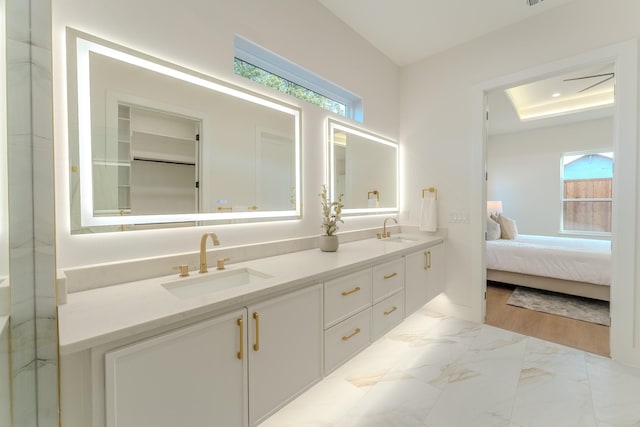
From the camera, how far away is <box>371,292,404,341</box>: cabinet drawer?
174 centimetres

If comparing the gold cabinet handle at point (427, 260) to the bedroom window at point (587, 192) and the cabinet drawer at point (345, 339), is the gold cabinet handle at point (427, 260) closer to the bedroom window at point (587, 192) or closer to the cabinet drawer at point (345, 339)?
the cabinet drawer at point (345, 339)

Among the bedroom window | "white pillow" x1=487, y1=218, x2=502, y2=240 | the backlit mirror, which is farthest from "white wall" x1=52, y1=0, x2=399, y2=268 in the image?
the bedroom window

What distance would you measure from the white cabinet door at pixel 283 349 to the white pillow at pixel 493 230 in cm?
378

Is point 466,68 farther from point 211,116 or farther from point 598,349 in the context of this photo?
point 598,349

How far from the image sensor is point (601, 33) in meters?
2.06

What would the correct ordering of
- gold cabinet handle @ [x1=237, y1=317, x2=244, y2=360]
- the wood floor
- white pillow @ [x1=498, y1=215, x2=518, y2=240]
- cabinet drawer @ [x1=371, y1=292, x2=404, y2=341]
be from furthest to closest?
white pillow @ [x1=498, y1=215, x2=518, y2=240] → the wood floor → cabinet drawer @ [x1=371, y1=292, x2=404, y2=341] → gold cabinet handle @ [x1=237, y1=317, x2=244, y2=360]

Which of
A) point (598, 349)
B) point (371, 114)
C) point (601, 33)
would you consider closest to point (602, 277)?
point (598, 349)

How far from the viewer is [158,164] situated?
1.41 m

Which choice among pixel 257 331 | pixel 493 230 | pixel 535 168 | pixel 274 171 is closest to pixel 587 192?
pixel 535 168

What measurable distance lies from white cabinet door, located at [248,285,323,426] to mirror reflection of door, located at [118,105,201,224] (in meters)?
0.75

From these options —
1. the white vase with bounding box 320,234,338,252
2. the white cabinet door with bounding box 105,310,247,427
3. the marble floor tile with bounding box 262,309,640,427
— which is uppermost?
the white vase with bounding box 320,234,338,252

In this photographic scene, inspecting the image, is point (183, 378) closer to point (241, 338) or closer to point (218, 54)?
point (241, 338)

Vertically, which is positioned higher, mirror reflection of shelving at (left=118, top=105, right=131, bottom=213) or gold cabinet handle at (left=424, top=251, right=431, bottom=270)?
mirror reflection of shelving at (left=118, top=105, right=131, bottom=213)

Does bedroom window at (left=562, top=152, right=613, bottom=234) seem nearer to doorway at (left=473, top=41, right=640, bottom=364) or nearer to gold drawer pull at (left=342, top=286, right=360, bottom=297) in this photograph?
doorway at (left=473, top=41, right=640, bottom=364)
